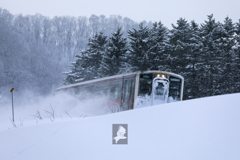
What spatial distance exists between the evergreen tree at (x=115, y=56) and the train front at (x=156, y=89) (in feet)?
47.3

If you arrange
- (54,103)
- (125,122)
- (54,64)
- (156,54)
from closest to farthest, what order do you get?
(125,122) < (54,103) < (156,54) < (54,64)

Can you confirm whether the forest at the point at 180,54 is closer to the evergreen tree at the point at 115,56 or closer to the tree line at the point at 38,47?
the evergreen tree at the point at 115,56

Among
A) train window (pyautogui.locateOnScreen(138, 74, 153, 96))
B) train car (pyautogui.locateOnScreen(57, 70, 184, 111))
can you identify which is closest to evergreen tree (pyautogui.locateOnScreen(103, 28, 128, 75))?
train car (pyautogui.locateOnScreen(57, 70, 184, 111))

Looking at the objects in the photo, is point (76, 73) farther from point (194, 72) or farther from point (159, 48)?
point (194, 72)

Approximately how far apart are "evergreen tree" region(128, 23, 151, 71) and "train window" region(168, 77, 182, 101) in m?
13.1

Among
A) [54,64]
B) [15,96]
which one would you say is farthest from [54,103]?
[54,64]

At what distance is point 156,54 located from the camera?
26.6 metres

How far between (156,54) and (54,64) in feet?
155

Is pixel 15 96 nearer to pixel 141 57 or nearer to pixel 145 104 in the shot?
pixel 141 57

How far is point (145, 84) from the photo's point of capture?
40.9ft

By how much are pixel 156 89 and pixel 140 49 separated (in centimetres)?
1545

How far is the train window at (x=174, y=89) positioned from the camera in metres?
12.8

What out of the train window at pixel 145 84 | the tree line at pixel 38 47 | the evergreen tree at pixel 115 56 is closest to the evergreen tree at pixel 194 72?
the evergreen tree at pixel 115 56

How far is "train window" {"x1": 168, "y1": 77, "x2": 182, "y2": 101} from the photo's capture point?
1279 cm
